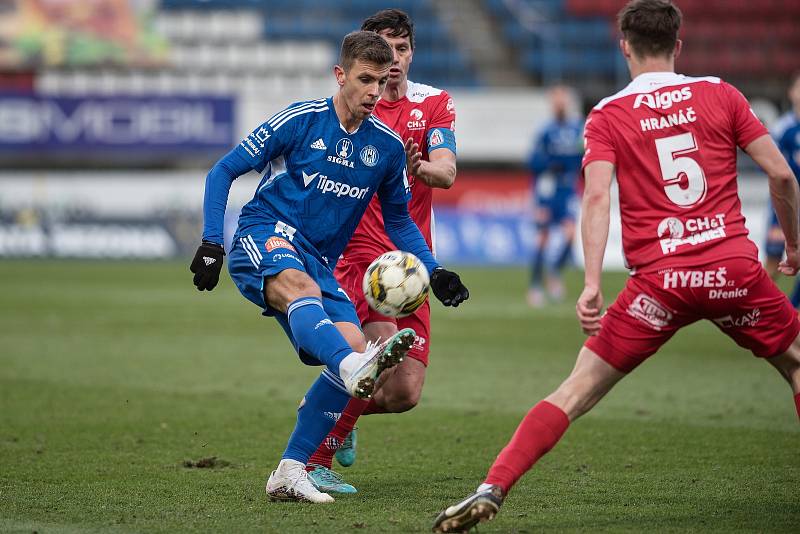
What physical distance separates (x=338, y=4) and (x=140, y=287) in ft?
54.3

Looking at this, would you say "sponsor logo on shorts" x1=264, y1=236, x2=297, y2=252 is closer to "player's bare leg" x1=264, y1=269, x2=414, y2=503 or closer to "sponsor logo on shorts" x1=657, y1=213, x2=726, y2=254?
"player's bare leg" x1=264, y1=269, x2=414, y2=503

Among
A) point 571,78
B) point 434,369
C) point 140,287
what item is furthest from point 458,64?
point 434,369

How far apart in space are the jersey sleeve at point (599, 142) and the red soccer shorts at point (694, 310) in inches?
19.7

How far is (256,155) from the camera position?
5.46 m

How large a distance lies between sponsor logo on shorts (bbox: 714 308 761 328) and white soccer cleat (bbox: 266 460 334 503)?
1.97 m

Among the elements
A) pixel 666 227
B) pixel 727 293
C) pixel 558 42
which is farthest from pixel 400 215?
pixel 558 42

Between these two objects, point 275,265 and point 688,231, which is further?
point 275,265

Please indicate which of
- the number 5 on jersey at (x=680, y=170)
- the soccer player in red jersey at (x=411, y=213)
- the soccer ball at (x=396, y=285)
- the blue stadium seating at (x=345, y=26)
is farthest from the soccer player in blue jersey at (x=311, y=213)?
the blue stadium seating at (x=345, y=26)

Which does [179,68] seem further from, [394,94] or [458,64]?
[394,94]

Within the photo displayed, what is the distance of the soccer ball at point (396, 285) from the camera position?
536 centimetres

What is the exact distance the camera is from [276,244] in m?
5.41

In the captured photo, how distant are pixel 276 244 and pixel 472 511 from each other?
162cm

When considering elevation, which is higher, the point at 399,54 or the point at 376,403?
the point at 399,54

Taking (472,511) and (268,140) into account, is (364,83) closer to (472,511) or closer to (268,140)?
(268,140)
